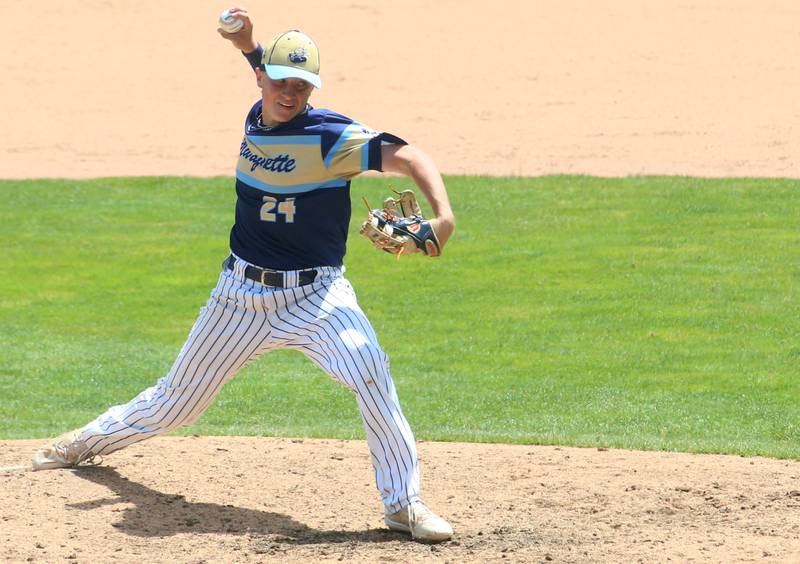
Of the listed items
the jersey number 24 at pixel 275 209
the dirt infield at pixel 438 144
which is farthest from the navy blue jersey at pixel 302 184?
the dirt infield at pixel 438 144

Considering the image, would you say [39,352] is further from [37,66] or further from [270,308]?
[37,66]

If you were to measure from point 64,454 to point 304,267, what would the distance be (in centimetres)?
A: 156

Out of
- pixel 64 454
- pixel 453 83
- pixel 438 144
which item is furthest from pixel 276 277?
pixel 453 83

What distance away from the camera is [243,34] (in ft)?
19.1

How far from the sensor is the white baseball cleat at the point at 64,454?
6.01 m

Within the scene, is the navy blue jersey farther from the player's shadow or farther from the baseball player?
the player's shadow

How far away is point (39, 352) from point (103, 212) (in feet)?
16.5

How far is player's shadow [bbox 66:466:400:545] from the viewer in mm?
5336

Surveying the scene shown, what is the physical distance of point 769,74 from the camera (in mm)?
19250

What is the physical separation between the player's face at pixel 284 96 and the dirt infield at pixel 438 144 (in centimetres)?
163

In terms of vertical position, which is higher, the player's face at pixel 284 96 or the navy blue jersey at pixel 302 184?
the player's face at pixel 284 96

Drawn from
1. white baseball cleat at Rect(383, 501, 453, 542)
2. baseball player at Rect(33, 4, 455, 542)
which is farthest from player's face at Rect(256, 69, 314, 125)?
white baseball cleat at Rect(383, 501, 453, 542)

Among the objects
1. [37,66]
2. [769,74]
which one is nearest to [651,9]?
[769,74]

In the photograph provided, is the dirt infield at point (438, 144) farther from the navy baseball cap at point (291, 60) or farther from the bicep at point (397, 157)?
the navy baseball cap at point (291, 60)
